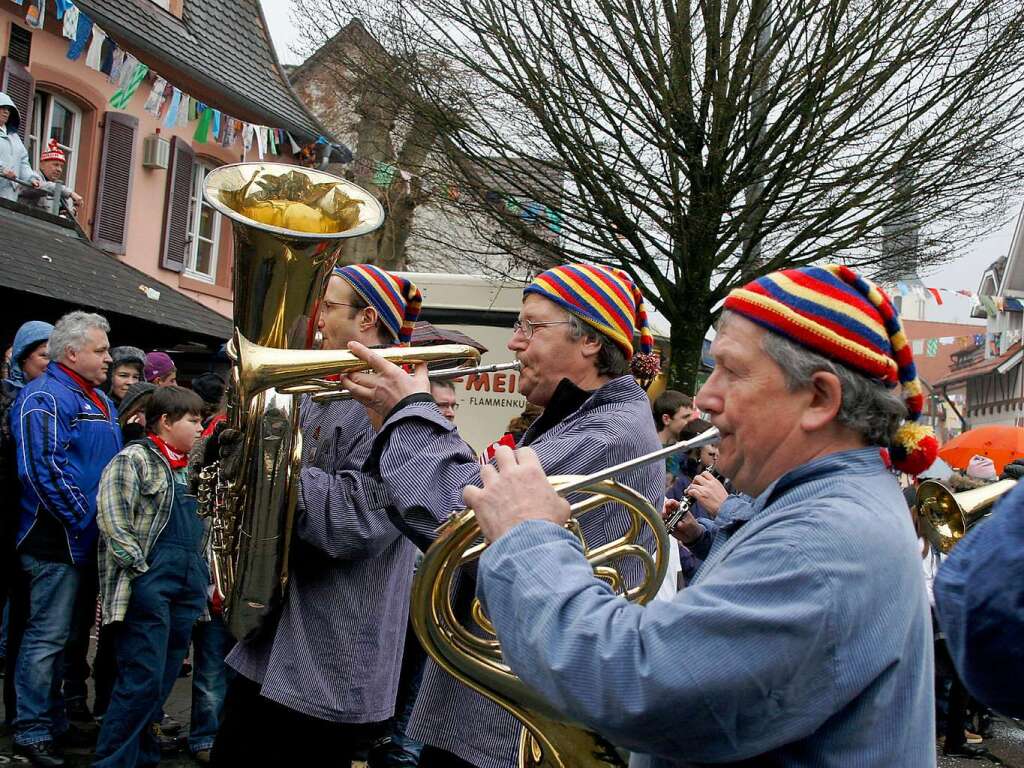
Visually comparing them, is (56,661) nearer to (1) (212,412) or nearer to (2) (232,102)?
(1) (212,412)

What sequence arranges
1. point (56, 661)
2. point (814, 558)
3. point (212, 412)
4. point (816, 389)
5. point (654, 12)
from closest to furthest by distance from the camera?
1. point (814, 558)
2. point (816, 389)
3. point (56, 661)
4. point (212, 412)
5. point (654, 12)

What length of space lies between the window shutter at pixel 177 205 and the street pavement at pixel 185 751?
30.7 feet

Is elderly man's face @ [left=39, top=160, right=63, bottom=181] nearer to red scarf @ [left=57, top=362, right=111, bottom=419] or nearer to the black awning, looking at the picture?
the black awning

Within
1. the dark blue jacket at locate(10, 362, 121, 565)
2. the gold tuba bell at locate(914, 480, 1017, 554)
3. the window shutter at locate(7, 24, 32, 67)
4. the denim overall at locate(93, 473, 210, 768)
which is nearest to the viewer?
the gold tuba bell at locate(914, 480, 1017, 554)

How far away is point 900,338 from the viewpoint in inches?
71.3

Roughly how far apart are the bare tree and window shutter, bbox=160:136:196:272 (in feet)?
14.7

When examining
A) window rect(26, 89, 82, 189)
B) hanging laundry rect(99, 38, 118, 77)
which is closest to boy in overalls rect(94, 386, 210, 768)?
hanging laundry rect(99, 38, 118, 77)

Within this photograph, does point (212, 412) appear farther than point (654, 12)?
No

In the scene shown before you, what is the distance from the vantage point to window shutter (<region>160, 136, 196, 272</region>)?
15.4m

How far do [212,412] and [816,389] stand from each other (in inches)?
228

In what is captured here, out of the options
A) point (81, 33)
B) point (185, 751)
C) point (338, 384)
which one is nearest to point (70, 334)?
point (185, 751)

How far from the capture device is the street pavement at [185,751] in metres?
5.31

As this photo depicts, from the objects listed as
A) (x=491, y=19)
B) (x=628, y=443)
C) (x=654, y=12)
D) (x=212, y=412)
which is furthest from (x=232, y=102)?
(x=628, y=443)

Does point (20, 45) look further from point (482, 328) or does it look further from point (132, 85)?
point (482, 328)
